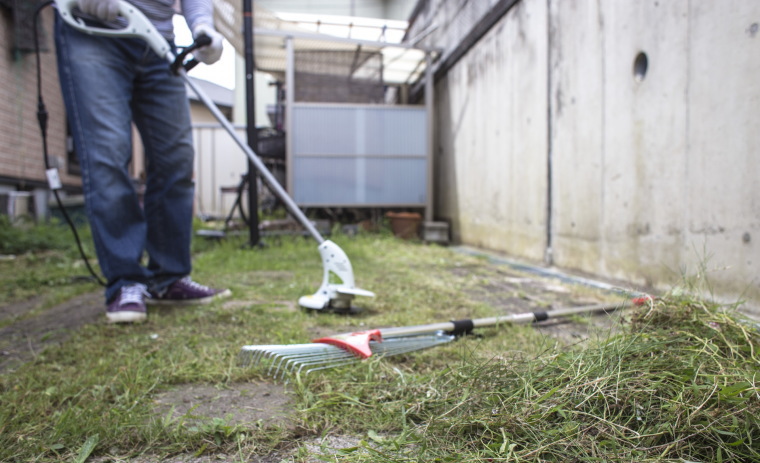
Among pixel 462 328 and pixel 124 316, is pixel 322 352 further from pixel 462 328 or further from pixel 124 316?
pixel 124 316

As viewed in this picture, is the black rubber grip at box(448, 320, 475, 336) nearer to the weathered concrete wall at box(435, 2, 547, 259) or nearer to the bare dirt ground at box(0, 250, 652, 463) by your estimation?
the bare dirt ground at box(0, 250, 652, 463)

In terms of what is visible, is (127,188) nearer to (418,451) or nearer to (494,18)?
(418,451)

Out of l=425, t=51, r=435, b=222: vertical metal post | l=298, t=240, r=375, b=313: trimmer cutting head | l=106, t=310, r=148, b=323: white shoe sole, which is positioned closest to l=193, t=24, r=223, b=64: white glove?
l=298, t=240, r=375, b=313: trimmer cutting head

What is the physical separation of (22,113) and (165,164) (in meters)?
4.12

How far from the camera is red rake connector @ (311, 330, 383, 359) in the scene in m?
1.11

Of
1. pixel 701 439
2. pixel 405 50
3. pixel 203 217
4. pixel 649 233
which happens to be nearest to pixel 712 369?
pixel 701 439

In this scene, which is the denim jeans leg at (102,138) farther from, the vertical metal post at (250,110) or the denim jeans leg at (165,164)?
the vertical metal post at (250,110)

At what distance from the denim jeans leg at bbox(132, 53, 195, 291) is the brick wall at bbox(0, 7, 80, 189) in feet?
11.4

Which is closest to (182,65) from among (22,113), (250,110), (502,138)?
(250,110)

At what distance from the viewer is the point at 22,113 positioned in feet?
15.7

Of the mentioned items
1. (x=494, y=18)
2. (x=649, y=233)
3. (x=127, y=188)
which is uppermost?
(x=494, y=18)

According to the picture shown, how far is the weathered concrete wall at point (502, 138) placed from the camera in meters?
3.14

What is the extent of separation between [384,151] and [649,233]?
365cm

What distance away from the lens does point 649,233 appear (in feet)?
6.66
